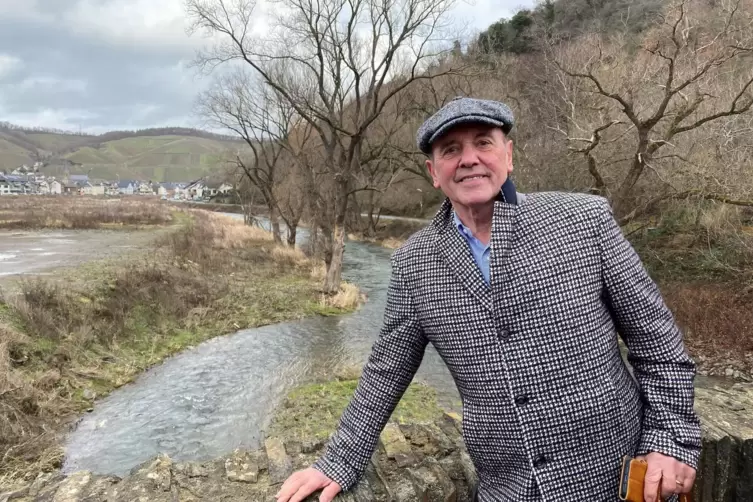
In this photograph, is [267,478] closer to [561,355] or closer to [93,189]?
[561,355]

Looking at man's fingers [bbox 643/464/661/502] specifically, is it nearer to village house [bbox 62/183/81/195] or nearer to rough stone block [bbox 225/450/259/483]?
rough stone block [bbox 225/450/259/483]

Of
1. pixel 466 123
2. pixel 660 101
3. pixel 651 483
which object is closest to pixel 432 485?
pixel 651 483

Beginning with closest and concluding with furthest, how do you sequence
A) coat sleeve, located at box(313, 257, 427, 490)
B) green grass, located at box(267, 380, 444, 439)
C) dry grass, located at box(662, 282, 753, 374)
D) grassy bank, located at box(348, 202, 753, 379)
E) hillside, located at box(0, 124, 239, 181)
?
1. coat sleeve, located at box(313, 257, 427, 490)
2. green grass, located at box(267, 380, 444, 439)
3. dry grass, located at box(662, 282, 753, 374)
4. grassy bank, located at box(348, 202, 753, 379)
5. hillside, located at box(0, 124, 239, 181)

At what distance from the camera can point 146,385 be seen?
8664 millimetres

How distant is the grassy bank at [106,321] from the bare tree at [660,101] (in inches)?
331

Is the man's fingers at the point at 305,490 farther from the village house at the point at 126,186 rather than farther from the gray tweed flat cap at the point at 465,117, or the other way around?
the village house at the point at 126,186

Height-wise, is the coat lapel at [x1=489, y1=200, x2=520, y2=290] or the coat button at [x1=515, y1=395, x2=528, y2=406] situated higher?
the coat lapel at [x1=489, y1=200, x2=520, y2=290]

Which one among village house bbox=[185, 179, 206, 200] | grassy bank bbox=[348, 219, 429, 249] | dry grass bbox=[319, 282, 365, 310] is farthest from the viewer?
village house bbox=[185, 179, 206, 200]

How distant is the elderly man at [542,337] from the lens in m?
1.56

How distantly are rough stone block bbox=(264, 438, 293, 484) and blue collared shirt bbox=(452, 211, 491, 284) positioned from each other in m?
1.29

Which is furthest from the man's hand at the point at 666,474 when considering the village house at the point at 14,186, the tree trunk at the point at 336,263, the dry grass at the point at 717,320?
the village house at the point at 14,186

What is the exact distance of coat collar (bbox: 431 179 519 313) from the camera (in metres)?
1.66

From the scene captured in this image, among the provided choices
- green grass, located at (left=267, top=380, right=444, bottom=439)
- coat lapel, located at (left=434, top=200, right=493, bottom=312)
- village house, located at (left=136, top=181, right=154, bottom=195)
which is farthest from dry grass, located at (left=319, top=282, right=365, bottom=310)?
village house, located at (left=136, top=181, right=154, bottom=195)

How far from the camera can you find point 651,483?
1499 mm
